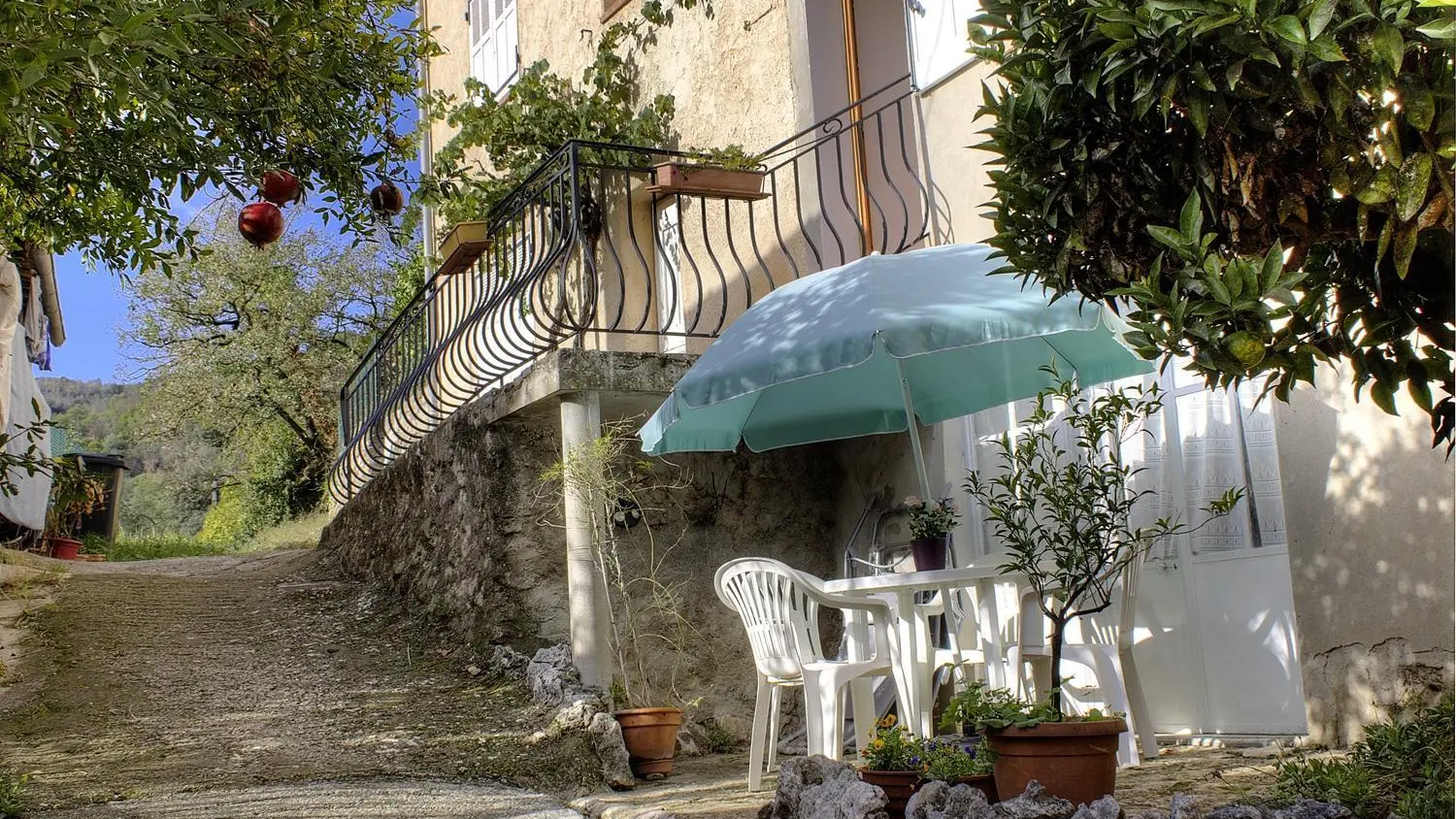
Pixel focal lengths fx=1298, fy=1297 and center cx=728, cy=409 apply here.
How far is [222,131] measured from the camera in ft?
15.3

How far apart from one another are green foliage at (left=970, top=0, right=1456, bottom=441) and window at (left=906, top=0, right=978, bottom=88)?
3.93m

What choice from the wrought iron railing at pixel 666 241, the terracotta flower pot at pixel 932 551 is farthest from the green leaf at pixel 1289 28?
the wrought iron railing at pixel 666 241

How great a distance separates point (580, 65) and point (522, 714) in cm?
579

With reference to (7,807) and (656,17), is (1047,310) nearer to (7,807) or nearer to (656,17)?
(7,807)

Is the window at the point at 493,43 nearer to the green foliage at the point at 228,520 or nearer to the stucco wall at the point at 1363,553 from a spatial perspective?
the stucco wall at the point at 1363,553

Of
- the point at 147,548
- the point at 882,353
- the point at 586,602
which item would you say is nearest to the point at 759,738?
the point at 586,602

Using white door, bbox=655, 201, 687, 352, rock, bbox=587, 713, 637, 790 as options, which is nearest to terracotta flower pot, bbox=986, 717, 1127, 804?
rock, bbox=587, 713, 637, 790

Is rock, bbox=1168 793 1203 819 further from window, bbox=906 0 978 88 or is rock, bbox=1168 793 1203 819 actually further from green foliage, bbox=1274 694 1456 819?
window, bbox=906 0 978 88

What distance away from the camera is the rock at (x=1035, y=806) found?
11.1 ft

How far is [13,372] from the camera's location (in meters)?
9.05

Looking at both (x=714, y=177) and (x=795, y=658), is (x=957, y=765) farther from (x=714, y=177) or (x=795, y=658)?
(x=714, y=177)

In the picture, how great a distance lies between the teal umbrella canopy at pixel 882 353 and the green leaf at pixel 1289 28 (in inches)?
66.0

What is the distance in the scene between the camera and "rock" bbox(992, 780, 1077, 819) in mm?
3379

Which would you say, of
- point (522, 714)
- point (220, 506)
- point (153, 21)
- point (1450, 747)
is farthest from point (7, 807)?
point (220, 506)
